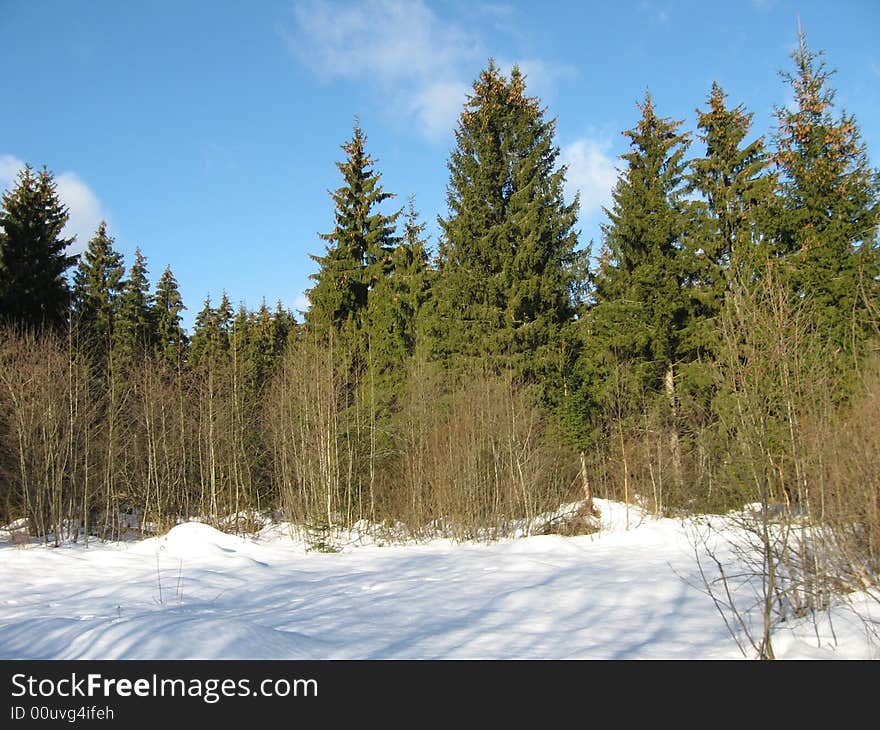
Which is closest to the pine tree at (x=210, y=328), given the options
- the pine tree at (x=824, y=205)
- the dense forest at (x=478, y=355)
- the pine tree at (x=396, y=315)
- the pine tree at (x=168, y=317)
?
the pine tree at (x=168, y=317)

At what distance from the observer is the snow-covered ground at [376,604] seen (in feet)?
19.7

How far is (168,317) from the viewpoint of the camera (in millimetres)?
37312

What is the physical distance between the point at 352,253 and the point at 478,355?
8752 mm

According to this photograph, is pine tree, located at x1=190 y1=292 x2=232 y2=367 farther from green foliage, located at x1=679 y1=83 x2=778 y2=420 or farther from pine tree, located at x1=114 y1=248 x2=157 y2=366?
green foliage, located at x1=679 y1=83 x2=778 y2=420

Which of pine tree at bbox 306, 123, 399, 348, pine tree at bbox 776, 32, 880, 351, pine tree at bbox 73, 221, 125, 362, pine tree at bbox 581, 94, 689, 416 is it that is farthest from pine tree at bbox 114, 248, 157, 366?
pine tree at bbox 776, 32, 880, 351

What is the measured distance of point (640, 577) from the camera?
36.4 ft

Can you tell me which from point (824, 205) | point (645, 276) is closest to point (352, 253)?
point (645, 276)

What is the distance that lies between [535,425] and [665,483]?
18.1 feet

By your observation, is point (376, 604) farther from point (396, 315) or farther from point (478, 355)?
point (396, 315)

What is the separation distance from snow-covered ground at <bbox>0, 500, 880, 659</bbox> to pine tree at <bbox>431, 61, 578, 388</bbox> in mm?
7837

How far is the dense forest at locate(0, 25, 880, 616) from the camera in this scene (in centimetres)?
1859

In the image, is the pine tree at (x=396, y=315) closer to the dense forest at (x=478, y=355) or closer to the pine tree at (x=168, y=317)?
the dense forest at (x=478, y=355)

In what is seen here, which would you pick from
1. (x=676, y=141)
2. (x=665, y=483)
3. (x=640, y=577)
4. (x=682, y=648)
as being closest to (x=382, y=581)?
(x=640, y=577)
